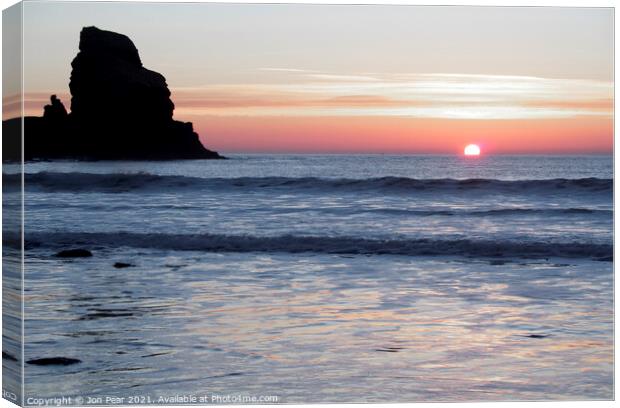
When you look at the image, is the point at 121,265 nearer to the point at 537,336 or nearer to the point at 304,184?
the point at 537,336

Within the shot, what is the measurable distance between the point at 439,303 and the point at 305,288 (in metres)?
1.16

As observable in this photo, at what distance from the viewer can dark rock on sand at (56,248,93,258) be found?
9308mm

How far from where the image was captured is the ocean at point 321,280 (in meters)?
6.35

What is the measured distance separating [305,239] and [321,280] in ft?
7.83

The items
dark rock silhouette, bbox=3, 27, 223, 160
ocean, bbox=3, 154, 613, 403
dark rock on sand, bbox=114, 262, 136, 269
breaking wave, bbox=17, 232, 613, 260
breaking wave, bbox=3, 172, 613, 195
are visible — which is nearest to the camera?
ocean, bbox=3, 154, 613, 403

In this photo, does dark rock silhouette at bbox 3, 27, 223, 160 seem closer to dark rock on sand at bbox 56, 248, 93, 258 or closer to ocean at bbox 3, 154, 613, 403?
ocean at bbox 3, 154, 613, 403

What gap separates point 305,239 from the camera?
11219 millimetres

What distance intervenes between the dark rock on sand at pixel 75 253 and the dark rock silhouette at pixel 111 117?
2.73 feet

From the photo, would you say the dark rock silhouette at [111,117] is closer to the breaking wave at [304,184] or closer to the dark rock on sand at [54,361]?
the breaking wave at [304,184]

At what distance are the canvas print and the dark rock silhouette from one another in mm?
51

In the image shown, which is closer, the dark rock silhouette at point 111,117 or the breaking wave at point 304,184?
the dark rock silhouette at point 111,117

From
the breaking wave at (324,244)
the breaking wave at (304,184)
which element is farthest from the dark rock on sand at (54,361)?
the breaking wave at (304,184)

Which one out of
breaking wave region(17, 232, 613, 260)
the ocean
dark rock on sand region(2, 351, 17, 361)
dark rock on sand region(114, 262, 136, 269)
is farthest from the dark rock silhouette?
dark rock on sand region(2, 351, 17, 361)

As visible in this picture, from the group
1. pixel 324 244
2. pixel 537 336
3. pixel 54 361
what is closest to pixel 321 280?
pixel 324 244
